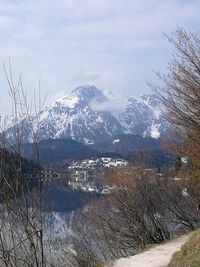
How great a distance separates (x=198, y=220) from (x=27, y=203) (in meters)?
26.4

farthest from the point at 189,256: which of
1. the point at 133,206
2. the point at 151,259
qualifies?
the point at 133,206

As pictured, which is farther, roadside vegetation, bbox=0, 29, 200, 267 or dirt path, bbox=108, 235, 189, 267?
dirt path, bbox=108, 235, 189, 267

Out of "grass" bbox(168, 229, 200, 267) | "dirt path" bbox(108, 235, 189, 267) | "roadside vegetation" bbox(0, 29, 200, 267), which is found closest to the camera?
"roadside vegetation" bbox(0, 29, 200, 267)

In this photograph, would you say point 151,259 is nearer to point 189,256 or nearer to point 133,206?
point 189,256

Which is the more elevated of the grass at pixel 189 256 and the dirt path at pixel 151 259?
the grass at pixel 189 256

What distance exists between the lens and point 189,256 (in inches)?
589

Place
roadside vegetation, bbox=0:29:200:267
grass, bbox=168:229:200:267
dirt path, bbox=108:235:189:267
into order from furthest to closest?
dirt path, bbox=108:235:189:267
grass, bbox=168:229:200:267
roadside vegetation, bbox=0:29:200:267

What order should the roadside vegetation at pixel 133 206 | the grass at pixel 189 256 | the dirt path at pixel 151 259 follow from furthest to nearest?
the dirt path at pixel 151 259 < the grass at pixel 189 256 < the roadside vegetation at pixel 133 206

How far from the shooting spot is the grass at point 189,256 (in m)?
13.6

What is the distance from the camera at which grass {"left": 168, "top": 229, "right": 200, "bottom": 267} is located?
13.6m

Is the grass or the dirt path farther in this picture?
the dirt path

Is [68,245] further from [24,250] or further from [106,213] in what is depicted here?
[24,250]

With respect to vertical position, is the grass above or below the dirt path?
above

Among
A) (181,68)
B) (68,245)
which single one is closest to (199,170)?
(181,68)
